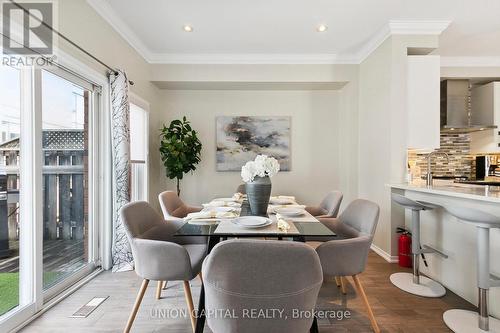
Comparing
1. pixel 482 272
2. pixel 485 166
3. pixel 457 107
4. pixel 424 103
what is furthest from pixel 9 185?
pixel 485 166

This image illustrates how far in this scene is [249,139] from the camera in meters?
4.16

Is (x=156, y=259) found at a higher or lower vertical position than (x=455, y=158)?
lower

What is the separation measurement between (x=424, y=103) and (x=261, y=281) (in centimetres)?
318

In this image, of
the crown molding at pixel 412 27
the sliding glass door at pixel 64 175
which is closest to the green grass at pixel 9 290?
the sliding glass door at pixel 64 175

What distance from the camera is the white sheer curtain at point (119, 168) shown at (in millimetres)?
2617

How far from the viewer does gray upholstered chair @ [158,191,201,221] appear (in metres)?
2.44

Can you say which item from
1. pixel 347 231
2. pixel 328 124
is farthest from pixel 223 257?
pixel 328 124

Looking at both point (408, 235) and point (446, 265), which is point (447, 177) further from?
point (446, 265)

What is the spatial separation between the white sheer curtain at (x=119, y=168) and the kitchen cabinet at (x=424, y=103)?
342 cm

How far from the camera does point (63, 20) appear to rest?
Result: 2.01 metres

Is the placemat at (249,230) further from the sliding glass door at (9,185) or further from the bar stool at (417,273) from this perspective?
the sliding glass door at (9,185)

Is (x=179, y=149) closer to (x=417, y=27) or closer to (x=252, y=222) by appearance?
(x=252, y=222)

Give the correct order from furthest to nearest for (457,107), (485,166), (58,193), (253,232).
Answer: (485,166), (457,107), (58,193), (253,232)

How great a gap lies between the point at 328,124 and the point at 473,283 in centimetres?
285
